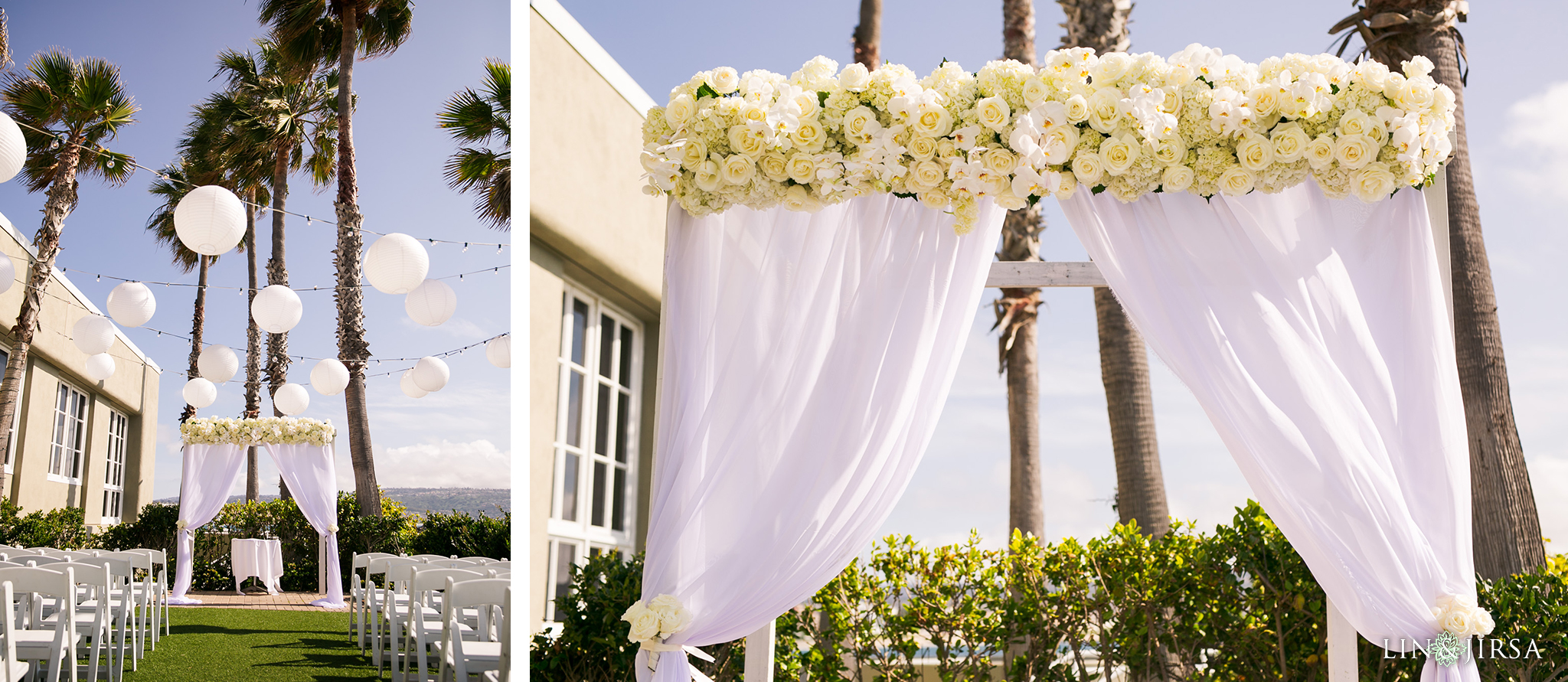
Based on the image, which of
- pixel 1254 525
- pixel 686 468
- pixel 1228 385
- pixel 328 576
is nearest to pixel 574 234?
pixel 686 468

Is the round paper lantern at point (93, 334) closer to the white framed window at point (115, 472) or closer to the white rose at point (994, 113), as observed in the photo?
the white framed window at point (115, 472)

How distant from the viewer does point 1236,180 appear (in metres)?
2.60

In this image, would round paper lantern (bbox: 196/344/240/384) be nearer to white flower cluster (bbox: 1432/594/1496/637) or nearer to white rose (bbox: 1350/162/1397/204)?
white rose (bbox: 1350/162/1397/204)

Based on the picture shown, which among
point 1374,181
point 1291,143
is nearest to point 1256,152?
point 1291,143

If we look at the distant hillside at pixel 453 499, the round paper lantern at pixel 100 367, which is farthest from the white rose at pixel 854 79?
the round paper lantern at pixel 100 367

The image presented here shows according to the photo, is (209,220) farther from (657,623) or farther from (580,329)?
(657,623)

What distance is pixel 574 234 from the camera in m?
4.83

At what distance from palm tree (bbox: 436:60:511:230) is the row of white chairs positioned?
209 centimetres

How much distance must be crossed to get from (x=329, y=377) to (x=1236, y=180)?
5.06m

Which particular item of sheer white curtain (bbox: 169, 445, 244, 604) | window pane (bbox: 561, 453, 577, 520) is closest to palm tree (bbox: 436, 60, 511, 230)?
window pane (bbox: 561, 453, 577, 520)

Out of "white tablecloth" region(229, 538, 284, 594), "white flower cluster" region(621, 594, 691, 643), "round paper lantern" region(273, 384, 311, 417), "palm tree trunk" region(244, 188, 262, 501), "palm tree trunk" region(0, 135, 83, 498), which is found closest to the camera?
"white flower cluster" region(621, 594, 691, 643)

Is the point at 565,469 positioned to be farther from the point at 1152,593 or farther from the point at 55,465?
the point at 1152,593

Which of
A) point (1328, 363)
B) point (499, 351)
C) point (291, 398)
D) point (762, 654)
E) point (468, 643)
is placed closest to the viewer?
point (1328, 363)

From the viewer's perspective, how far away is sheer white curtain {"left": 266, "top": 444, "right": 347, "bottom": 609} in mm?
6426
